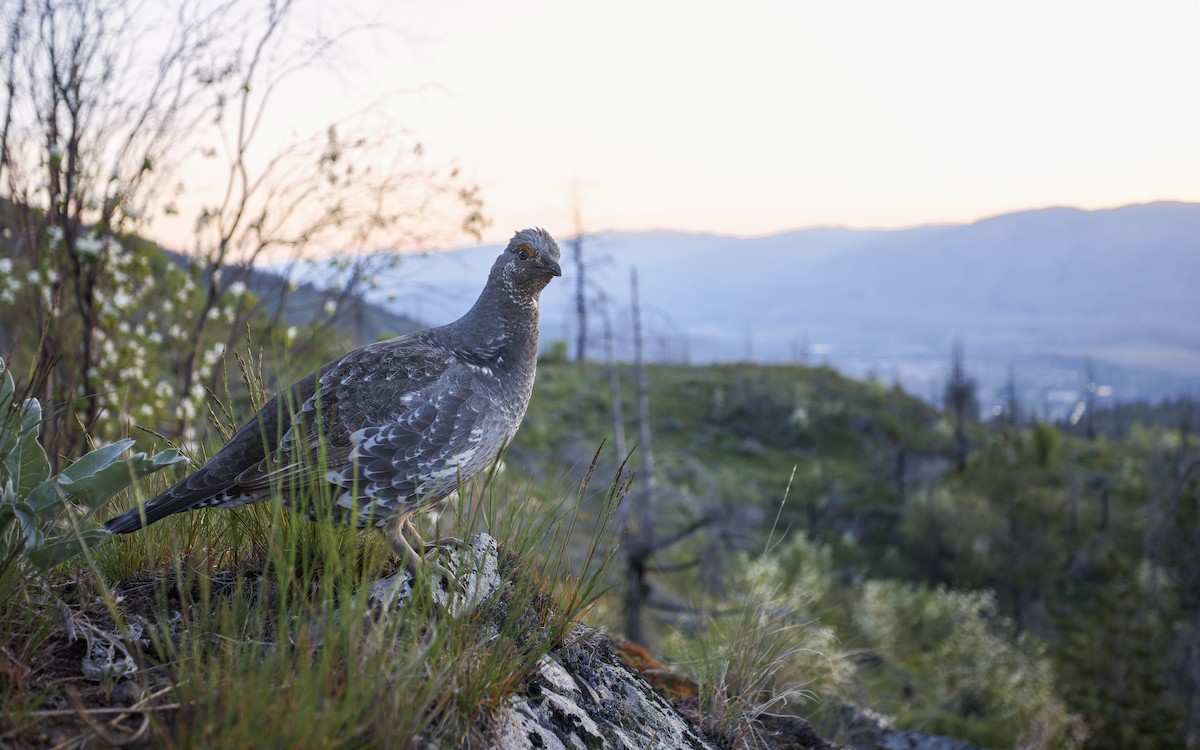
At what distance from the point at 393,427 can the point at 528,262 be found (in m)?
1.15

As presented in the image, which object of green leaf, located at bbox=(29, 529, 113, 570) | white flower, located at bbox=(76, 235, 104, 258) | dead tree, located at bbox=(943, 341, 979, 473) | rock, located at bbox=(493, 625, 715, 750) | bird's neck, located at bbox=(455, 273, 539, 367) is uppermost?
white flower, located at bbox=(76, 235, 104, 258)

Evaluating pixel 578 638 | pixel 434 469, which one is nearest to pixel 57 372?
pixel 434 469

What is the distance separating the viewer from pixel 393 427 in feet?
11.8

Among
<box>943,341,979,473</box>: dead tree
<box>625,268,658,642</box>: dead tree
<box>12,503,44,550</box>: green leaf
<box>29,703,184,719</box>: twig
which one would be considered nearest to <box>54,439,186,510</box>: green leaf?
<box>12,503,44,550</box>: green leaf

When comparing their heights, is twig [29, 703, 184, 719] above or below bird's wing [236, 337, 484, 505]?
below

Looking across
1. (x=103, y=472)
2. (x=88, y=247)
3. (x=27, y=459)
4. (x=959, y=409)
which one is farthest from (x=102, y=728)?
(x=959, y=409)

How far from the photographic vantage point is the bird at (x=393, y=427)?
3383 mm

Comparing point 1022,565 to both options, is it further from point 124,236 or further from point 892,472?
point 124,236

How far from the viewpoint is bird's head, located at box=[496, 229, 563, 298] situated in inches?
164

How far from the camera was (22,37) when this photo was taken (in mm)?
6191

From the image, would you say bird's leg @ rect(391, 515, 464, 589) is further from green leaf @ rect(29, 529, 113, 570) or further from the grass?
green leaf @ rect(29, 529, 113, 570)

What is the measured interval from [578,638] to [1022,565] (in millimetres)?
41206

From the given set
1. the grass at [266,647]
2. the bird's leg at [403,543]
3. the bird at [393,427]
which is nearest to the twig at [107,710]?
the grass at [266,647]

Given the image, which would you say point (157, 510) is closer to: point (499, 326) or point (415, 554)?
point (415, 554)
